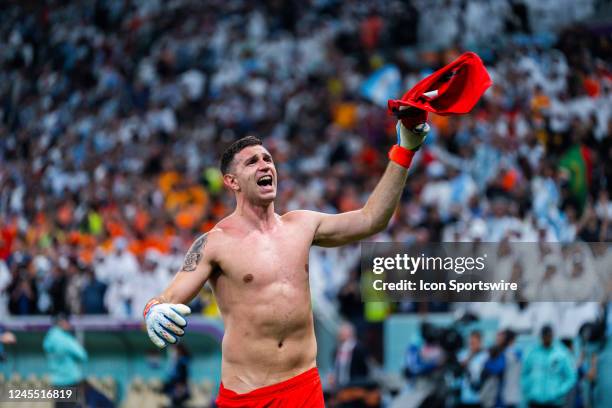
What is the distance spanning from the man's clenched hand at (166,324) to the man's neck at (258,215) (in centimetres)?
82

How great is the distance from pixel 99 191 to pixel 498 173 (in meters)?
7.75

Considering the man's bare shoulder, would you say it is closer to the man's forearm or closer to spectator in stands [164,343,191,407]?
the man's forearm

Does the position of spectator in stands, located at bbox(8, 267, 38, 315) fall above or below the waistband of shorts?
above

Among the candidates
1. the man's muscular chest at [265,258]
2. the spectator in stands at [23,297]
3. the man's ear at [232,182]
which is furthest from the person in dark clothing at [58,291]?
the man's muscular chest at [265,258]

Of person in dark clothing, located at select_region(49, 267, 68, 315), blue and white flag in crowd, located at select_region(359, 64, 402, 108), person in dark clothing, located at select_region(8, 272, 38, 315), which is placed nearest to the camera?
person in dark clothing, located at select_region(49, 267, 68, 315)

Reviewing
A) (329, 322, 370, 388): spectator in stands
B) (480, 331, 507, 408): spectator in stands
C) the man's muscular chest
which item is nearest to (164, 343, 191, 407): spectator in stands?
(329, 322, 370, 388): spectator in stands

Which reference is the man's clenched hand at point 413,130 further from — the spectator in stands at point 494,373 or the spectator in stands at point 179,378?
the spectator in stands at point 179,378

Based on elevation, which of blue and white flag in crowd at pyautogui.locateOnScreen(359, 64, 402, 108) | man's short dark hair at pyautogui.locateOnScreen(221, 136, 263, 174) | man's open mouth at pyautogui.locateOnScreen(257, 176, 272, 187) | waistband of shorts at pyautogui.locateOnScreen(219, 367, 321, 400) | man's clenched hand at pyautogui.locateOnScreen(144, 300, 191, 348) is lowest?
waistband of shorts at pyautogui.locateOnScreen(219, 367, 321, 400)

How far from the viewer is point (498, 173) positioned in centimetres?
1252

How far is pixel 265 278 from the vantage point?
16.9 ft

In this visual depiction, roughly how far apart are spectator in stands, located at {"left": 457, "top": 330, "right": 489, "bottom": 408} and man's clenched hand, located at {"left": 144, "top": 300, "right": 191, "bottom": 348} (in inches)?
237

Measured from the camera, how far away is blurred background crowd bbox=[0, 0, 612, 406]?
12016mm

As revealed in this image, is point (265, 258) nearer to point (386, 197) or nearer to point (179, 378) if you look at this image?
point (386, 197)

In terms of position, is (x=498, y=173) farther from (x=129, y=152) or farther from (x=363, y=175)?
(x=129, y=152)
